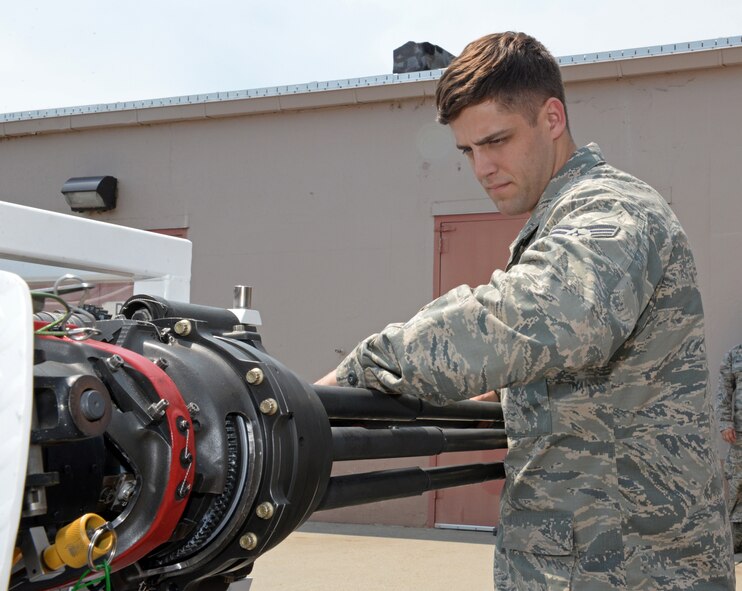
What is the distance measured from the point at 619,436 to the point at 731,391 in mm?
6194

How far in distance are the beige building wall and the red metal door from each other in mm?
124

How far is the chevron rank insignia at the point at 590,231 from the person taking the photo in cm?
162

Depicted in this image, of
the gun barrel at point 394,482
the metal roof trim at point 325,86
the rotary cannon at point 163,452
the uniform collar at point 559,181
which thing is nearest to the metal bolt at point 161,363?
the rotary cannon at point 163,452

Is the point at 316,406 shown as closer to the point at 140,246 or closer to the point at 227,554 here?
the point at 227,554

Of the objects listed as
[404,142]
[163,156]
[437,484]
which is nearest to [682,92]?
[404,142]

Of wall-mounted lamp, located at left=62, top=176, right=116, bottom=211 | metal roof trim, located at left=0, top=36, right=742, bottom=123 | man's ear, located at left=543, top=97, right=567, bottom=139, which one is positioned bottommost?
man's ear, located at left=543, top=97, right=567, bottom=139

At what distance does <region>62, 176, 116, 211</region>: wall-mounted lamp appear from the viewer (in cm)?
993

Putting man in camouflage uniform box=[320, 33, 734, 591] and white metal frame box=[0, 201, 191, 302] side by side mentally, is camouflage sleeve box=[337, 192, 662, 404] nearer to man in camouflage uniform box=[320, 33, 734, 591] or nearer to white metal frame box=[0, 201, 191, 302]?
man in camouflage uniform box=[320, 33, 734, 591]

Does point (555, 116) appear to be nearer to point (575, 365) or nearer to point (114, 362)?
point (575, 365)

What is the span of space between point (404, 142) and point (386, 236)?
0.89m

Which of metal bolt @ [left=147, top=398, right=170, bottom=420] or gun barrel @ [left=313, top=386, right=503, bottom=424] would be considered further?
gun barrel @ [left=313, top=386, right=503, bottom=424]

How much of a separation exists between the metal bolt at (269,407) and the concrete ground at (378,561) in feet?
13.0

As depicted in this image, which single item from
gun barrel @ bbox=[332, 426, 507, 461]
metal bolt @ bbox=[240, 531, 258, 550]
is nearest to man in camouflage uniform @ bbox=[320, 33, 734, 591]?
gun barrel @ bbox=[332, 426, 507, 461]

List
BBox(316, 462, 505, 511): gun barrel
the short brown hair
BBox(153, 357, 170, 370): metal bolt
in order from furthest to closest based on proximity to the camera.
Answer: the short brown hair
BBox(316, 462, 505, 511): gun barrel
BBox(153, 357, 170, 370): metal bolt
